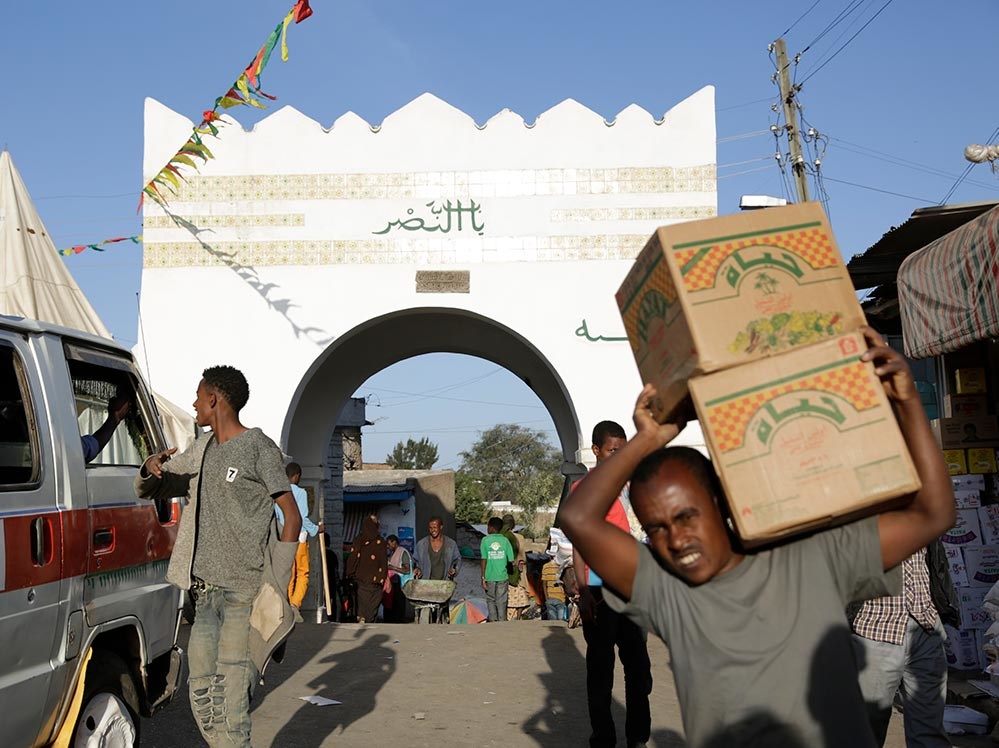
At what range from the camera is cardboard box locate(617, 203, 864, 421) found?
2455 mm

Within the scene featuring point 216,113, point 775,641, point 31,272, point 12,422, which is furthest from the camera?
point 216,113

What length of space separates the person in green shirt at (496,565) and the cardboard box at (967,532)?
638 centimetres

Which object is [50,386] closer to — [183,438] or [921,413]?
[921,413]

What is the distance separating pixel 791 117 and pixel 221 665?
56.9 feet

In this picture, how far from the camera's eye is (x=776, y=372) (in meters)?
2.40

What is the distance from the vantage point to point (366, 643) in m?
10.6

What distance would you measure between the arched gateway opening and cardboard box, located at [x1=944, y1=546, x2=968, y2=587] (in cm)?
665

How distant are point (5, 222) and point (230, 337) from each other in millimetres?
3960

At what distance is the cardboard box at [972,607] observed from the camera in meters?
8.21

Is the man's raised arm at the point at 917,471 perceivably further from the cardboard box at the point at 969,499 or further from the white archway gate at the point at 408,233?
the white archway gate at the point at 408,233

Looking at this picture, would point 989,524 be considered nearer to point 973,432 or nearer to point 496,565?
point 973,432

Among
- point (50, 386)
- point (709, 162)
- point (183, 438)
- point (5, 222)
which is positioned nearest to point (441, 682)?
point (183, 438)

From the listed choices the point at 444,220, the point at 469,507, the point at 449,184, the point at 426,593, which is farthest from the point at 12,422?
the point at 469,507

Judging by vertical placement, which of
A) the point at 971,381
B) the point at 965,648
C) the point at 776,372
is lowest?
the point at 965,648
